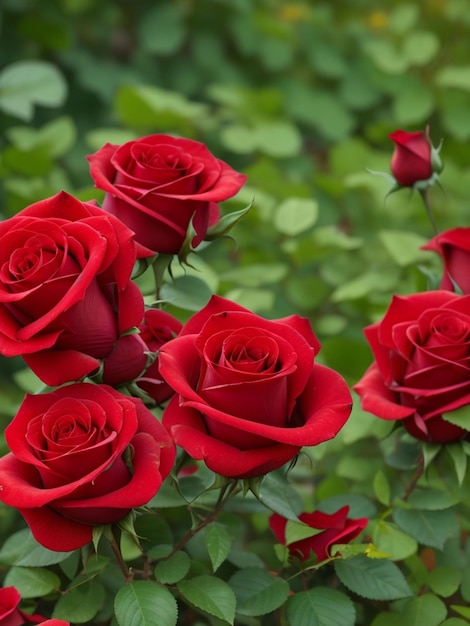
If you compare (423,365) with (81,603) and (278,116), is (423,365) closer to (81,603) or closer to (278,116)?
(81,603)

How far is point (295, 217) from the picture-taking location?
114 centimetres

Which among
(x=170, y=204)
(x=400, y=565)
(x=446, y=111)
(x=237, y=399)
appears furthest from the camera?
(x=446, y=111)

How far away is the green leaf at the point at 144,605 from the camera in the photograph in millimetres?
606

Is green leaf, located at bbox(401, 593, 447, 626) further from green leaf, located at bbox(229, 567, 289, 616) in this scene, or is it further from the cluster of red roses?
the cluster of red roses

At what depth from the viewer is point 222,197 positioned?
66 cm

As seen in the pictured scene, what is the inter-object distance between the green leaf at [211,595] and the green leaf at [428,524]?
0.60 ft

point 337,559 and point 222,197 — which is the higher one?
point 222,197

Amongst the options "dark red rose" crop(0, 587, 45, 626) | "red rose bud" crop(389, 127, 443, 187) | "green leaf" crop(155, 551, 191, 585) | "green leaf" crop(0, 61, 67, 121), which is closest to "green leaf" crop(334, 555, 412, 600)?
"green leaf" crop(155, 551, 191, 585)

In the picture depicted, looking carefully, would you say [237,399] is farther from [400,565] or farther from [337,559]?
[400,565]

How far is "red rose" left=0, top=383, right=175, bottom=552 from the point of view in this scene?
22.0 inches

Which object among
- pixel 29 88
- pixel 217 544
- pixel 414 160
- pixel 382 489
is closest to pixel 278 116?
pixel 29 88

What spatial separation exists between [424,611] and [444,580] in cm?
4

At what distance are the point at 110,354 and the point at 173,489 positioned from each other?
0.14 metres

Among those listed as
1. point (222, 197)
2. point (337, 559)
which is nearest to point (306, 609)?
point (337, 559)
